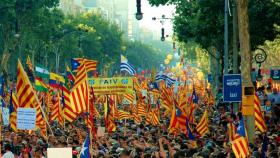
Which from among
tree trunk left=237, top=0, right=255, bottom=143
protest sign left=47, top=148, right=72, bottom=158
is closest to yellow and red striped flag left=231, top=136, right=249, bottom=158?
protest sign left=47, top=148, right=72, bottom=158

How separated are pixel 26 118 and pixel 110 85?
25.9 ft

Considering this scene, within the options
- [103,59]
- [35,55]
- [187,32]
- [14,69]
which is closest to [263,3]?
[187,32]

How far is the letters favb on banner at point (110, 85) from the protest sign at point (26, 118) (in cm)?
727

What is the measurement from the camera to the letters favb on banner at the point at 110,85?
2364 centimetres

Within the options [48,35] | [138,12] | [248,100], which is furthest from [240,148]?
[48,35]

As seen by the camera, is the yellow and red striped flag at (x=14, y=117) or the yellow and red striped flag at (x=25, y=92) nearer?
the yellow and red striped flag at (x=25, y=92)

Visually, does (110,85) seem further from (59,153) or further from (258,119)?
(59,153)

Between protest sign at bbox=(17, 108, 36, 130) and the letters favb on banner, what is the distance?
727 centimetres

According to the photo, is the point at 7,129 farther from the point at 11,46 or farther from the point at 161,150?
the point at 11,46

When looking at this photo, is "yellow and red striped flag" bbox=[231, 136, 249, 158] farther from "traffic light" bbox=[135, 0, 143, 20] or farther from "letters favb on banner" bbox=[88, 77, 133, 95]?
"letters favb on banner" bbox=[88, 77, 133, 95]

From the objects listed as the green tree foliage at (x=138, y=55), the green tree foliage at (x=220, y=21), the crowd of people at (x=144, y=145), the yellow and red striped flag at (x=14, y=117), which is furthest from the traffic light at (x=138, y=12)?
the green tree foliage at (x=138, y=55)

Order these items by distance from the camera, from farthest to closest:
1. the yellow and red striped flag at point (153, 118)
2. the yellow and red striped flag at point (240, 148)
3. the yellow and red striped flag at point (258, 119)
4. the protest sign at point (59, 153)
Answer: the yellow and red striped flag at point (153, 118) < the yellow and red striped flag at point (258, 119) < the yellow and red striped flag at point (240, 148) < the protest sign at point (59, 153)

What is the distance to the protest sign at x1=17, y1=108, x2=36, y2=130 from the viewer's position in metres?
16.2

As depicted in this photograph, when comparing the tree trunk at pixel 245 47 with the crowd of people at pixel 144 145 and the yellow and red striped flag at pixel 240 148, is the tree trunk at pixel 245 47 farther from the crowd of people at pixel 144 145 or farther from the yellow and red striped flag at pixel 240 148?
the yellow and red striped flag at pixel 240 148
